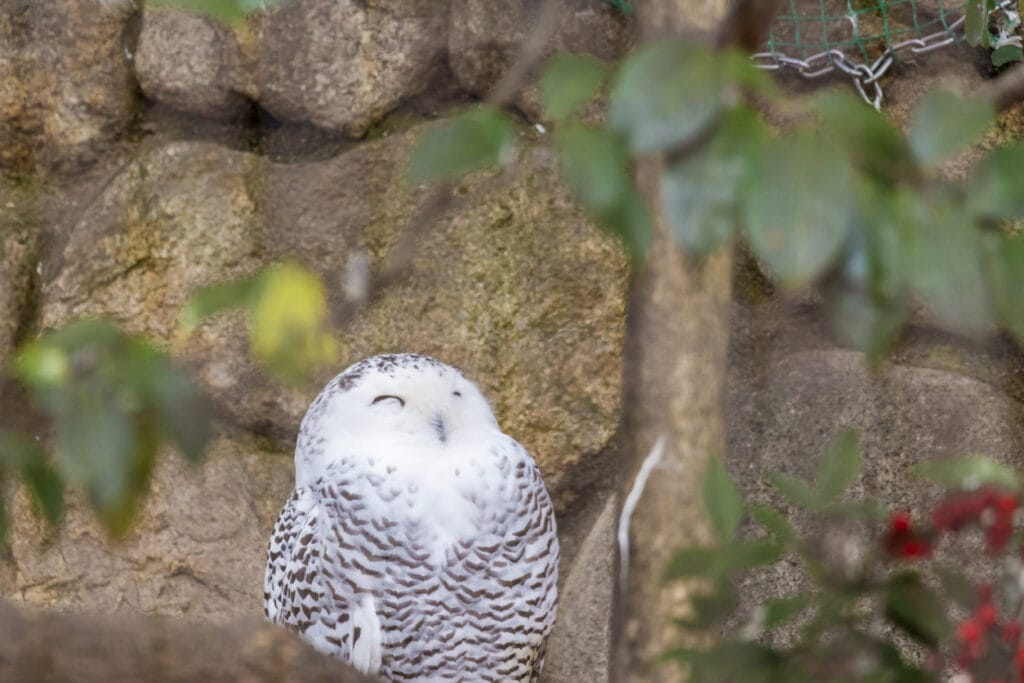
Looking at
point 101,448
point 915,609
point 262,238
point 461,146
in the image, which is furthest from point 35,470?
point 262,238

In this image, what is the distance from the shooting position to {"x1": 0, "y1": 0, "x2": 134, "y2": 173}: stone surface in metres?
2.19

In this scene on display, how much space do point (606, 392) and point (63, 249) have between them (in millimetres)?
918

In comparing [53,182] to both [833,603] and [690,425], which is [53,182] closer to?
[690,425]

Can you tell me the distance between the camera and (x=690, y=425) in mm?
969

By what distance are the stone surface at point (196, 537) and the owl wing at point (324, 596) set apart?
0.53m

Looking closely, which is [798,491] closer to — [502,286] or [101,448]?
[101,448]

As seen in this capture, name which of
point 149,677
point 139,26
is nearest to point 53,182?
point 139,26

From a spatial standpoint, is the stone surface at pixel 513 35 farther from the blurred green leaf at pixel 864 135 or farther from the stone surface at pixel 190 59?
the blurred green leaf at pixel 864 135

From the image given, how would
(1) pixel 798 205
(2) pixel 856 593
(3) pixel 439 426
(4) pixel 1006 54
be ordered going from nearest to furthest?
1. (1) pixel 798 205
2. (2) pixel 856 593
3. (3) pixel 439 426
4. (4) pixel 1006 54

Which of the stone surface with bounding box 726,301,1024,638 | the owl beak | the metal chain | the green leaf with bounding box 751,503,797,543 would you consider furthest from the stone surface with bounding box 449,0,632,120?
the green leaf with bounding box 751,503,797,543

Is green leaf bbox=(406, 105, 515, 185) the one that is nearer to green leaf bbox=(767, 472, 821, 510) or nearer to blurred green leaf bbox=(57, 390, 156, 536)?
blurred green leaf bbox=(57, 390, 156, 536)

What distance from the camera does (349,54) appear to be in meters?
2.12

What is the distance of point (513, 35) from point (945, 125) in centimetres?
159

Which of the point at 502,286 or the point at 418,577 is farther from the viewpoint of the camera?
the point at 502,286
